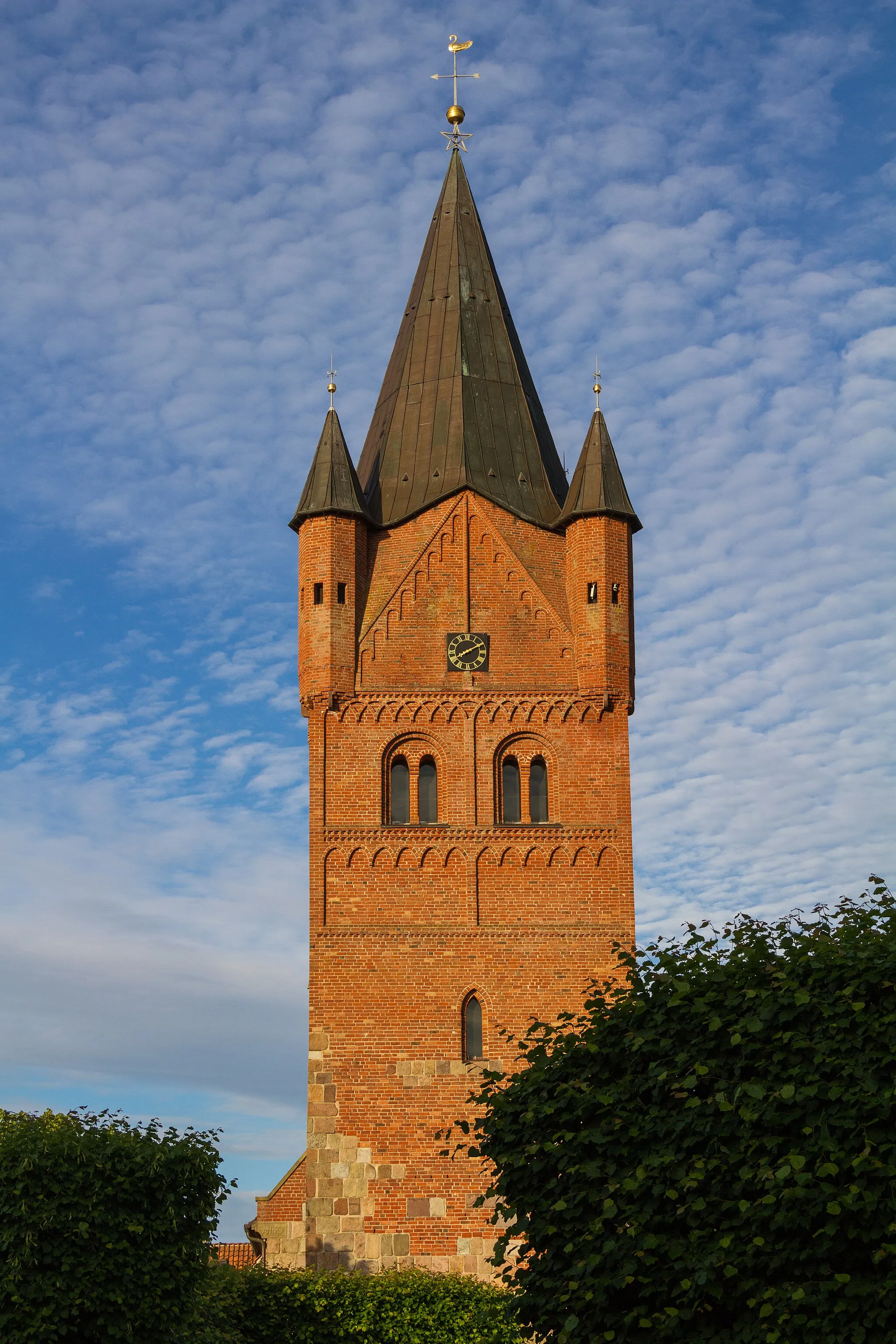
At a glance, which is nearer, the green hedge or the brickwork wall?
the green hedge

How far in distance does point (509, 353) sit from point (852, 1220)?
2780 centimetres

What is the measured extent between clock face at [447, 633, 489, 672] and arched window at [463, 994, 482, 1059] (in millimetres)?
6841

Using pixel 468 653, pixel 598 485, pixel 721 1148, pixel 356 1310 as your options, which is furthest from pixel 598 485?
pixel 721 1148

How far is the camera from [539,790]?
116 ft

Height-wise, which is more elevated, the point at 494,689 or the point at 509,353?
the point at 509,353

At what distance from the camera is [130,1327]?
22.9 meters

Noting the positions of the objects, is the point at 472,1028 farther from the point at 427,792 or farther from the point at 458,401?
the point at 458,401

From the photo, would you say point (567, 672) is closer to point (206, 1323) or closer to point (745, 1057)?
point (206, 1323)

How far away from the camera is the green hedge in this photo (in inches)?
1132

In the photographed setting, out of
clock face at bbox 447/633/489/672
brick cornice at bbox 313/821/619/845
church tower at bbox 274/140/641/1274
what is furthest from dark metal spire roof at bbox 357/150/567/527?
brick cornice at bbox 313/821/619/845

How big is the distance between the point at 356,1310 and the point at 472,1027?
6113 mm

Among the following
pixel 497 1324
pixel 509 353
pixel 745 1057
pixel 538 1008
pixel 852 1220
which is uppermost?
pixel 509 353

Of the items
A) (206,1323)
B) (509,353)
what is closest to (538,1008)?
(206,1323)

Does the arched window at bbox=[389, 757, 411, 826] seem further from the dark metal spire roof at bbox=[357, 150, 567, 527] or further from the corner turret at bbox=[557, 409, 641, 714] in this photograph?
the dark metal spire roof at bbox=[357, 150, 567, 527]
